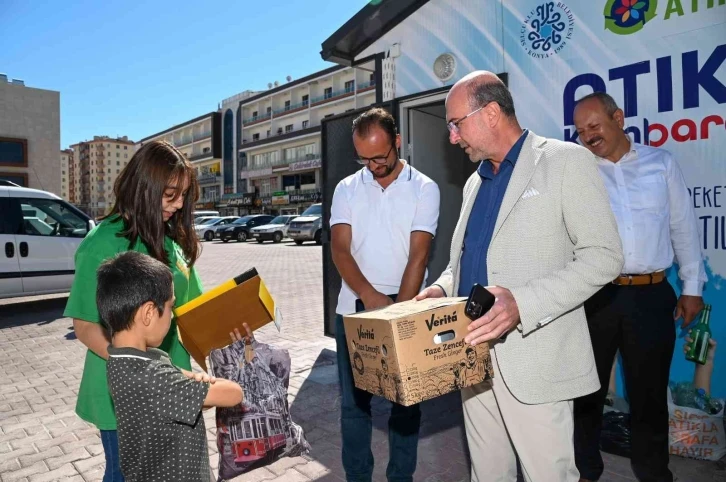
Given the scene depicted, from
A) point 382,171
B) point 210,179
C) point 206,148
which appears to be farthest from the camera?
point 206,148

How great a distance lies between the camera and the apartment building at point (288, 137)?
5500 centimetres

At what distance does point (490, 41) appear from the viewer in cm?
450

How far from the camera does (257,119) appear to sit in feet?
218

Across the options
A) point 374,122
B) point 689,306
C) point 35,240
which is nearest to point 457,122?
point 374,122

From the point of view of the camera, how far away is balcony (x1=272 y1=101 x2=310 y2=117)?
5974 centimetres

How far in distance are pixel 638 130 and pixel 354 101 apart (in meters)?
50.8

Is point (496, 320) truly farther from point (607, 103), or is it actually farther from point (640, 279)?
point (607, 103)

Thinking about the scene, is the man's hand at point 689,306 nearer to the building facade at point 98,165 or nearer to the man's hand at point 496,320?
the man's hand at point 496,320

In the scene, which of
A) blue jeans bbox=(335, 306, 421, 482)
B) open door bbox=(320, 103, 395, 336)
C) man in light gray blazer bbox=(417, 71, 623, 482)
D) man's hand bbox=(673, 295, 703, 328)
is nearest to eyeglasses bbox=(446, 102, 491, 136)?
man in light gray blazer bbox=(417, 71, 623, 482)

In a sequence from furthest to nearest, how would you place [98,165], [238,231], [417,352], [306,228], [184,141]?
1. [98,165]
2. [184,141]
3. [238,231]
4. [306,228]
5. [417,352]

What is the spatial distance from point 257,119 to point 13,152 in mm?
38765

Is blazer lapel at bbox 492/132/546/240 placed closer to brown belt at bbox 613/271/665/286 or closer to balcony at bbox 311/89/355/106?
brown belt at bbox 613/271/665/286

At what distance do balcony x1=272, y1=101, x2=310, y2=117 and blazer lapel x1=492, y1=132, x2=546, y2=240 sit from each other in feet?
196

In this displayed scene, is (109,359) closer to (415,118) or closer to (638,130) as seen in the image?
(638,130)
